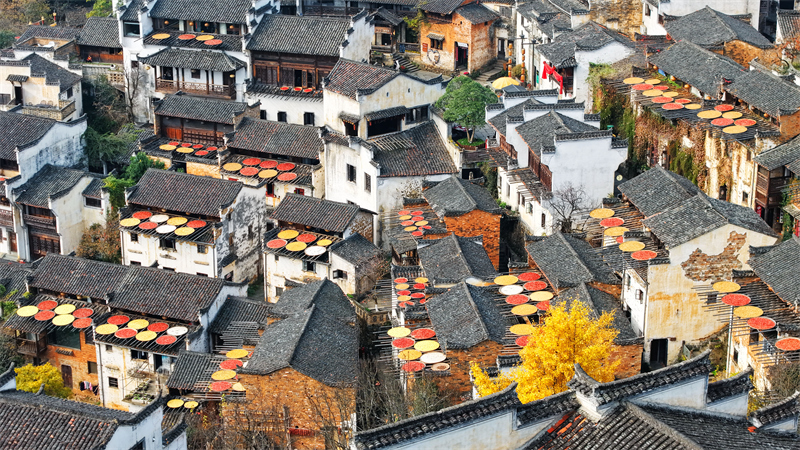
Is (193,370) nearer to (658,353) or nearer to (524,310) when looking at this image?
(524,310)

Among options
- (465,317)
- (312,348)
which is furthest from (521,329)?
(312,348)

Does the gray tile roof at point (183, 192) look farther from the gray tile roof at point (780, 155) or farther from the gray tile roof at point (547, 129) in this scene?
the gray tile roof at point (780, 155)

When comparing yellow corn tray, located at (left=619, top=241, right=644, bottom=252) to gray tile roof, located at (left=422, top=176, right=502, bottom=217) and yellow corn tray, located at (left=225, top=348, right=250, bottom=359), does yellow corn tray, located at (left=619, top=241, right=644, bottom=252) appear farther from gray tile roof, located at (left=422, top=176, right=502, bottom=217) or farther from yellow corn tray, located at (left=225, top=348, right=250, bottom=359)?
yellow corn tray, located at (left=225, top=348, right=250, bottom=359)

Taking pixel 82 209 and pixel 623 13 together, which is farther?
pixel 623 13

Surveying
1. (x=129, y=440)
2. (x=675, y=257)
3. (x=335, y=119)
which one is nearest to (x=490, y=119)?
(x=335, y=119)

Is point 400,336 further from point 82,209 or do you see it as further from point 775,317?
point 82,209

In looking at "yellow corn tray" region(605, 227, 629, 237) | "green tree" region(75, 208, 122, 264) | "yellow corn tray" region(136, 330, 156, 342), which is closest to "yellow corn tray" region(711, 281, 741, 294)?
"yellow corn tray" region(605, 227, 629, 237)

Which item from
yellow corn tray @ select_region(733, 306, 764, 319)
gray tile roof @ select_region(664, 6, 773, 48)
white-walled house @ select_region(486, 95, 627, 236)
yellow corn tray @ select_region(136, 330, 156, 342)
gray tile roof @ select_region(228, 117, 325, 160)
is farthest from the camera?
gray tile roof @ select_region(228, 117, 325, 160)
